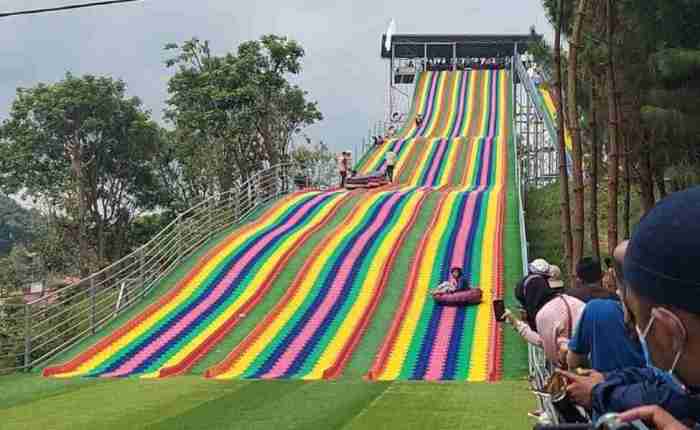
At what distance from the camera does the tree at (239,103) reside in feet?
106

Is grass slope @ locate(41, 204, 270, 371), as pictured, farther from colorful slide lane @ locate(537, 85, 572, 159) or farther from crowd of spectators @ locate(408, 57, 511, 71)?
crowd of spectators @ locate(408, 57, 511, 71)

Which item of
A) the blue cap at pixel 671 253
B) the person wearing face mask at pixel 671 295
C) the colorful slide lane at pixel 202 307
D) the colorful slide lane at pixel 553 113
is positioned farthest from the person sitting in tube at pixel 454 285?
the blue cap at pixel 671 253

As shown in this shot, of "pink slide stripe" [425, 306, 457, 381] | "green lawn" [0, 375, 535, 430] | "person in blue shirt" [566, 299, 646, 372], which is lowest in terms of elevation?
"pink slide stripe" [425, 306, 457, 381]

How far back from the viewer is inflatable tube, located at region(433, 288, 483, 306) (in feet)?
44.5

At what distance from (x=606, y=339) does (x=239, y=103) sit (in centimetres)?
2926

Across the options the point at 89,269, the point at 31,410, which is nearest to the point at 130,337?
the point at 31,410

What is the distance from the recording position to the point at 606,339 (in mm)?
3838

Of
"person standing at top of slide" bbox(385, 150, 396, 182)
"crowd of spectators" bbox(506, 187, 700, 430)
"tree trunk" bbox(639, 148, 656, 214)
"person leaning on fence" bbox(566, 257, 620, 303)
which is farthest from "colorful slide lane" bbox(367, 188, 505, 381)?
"crowd of spectators" bbox(506, 187, 700, 430)

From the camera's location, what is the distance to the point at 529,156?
2866cm

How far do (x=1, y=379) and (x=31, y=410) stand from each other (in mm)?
3102

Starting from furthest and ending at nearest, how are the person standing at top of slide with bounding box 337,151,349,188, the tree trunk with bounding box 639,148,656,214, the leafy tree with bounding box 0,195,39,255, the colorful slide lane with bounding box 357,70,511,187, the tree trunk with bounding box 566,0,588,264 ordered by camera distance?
the leafy tree with bounding box 0,195,39,255, the colorful slide lane with bounding box 357,70,511,187, the person standing at top of slide with bounding box 337,151,349,188, the tree trunk with bounding box 639,148,656,214, the tree trunk with bounding box 566,0,588,264

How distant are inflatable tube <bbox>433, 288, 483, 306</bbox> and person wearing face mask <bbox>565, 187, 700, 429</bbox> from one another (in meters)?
11.9

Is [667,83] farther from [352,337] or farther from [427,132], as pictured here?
[427,132]

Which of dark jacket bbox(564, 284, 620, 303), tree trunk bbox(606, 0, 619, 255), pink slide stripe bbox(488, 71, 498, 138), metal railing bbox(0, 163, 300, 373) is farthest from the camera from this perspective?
pink slide stripe bbox(488, 71, 498, 138)
